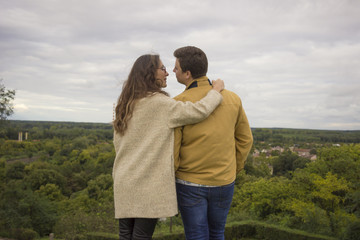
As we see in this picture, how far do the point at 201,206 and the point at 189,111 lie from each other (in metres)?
0.68

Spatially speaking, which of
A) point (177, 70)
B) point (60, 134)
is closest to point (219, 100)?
point (177, 70)

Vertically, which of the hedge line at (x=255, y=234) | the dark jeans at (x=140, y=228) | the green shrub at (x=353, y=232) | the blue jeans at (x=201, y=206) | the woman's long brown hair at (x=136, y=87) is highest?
the woman's long brown hair at (x=136, y=87)

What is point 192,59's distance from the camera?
2234 mm

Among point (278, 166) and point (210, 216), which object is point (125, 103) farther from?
point (278, 166)

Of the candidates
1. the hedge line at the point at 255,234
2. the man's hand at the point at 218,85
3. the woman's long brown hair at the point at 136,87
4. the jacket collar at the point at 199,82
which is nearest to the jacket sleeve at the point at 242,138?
the man's hand at the point at 218,85

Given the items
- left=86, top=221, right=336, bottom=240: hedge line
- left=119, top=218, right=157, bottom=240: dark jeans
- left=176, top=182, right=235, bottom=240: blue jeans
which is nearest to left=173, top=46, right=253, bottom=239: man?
left=176, top=182, right=235, bottom=240: blue jeans

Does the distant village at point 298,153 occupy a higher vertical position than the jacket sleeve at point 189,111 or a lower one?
lower

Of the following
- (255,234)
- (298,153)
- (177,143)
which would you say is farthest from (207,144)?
(298,153)

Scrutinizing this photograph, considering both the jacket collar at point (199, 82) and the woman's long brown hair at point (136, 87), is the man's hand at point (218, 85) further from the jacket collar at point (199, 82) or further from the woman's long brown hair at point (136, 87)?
the woman's long brown hair at point (136, 87)

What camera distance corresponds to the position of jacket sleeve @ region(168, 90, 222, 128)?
6.90 feet

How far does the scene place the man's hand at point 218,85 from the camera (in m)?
2.32

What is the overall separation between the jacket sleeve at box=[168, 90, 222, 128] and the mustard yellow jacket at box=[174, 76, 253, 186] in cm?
7

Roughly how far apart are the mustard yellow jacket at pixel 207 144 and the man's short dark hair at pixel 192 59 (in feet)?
0.29

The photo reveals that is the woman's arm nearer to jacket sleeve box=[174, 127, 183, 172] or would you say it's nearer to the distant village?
jacket sleeve box=[174, 127, 183, 172]
